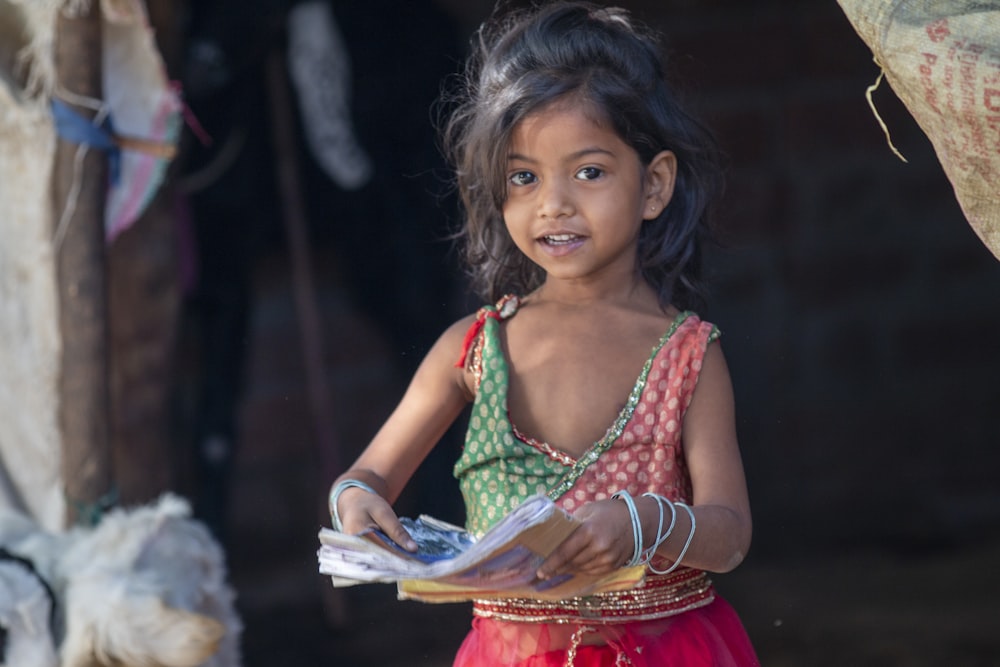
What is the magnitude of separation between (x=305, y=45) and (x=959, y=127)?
254 cm

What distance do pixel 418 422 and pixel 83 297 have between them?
2.92ft

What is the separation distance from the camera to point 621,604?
170 centimetres

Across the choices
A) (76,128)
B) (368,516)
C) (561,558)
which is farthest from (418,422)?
(76,128)

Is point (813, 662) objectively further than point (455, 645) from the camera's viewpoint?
No

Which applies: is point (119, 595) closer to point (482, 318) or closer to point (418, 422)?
point (418, 422)

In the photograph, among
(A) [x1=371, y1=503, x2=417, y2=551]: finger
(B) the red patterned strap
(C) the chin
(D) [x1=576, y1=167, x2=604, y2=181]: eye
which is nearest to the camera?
(A) [x1=371, y1=503, x2=417, y2=551]: finger

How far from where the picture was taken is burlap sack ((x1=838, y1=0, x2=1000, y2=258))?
150 centimetres

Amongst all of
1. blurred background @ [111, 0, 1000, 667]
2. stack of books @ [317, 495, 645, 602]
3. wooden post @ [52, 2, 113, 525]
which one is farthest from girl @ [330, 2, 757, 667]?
blurred background @ [111, 0, 1000, 667]

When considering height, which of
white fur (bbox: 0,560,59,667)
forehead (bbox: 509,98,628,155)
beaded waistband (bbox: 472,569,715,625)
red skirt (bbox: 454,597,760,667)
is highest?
forehead (bbox: 509,98,628,155)

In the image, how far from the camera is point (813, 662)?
3.64 m

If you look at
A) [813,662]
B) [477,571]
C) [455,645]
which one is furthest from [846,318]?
[477,571]

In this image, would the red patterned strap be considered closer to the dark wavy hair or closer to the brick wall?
the dark wavy hair

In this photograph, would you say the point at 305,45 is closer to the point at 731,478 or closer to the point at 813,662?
the point at 813,662

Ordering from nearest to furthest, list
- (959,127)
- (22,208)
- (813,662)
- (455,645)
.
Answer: (959,127) → (22,208) → (813,662) → (455,645)
